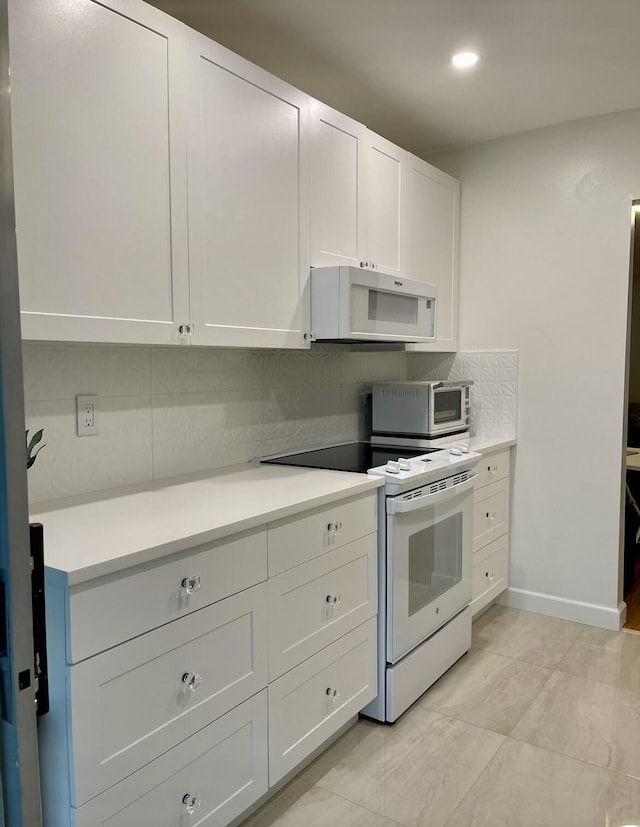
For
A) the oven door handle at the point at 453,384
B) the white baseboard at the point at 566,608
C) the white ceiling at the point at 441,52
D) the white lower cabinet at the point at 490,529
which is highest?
the white ceiling at the point at 441,52

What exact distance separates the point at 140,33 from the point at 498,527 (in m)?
2.63

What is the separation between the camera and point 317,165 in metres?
2.34

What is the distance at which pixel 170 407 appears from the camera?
221 cm

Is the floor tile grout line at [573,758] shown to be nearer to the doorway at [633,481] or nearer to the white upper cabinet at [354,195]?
the doorway at [633,481]

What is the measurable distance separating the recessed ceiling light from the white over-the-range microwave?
0.83 m

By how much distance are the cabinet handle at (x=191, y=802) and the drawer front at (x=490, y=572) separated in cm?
175

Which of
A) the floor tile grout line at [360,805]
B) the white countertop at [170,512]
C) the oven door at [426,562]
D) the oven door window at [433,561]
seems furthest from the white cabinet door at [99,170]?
the floor tile grout line at [360,805]

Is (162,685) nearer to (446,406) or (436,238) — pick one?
(446,406)

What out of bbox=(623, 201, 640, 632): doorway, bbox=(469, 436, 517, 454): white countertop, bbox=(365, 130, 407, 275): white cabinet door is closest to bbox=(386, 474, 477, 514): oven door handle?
bbox=(469, 436, 517, 454): white countertop

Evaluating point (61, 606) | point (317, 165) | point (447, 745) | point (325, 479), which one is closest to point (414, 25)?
point (317, 165)

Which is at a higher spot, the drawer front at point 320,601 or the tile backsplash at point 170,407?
the tile backsplash at point 170,407

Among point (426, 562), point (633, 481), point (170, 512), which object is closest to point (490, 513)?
point (426, 562)

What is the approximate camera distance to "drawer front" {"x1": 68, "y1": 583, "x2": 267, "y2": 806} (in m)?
1.27

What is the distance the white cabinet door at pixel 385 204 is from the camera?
2670mm
